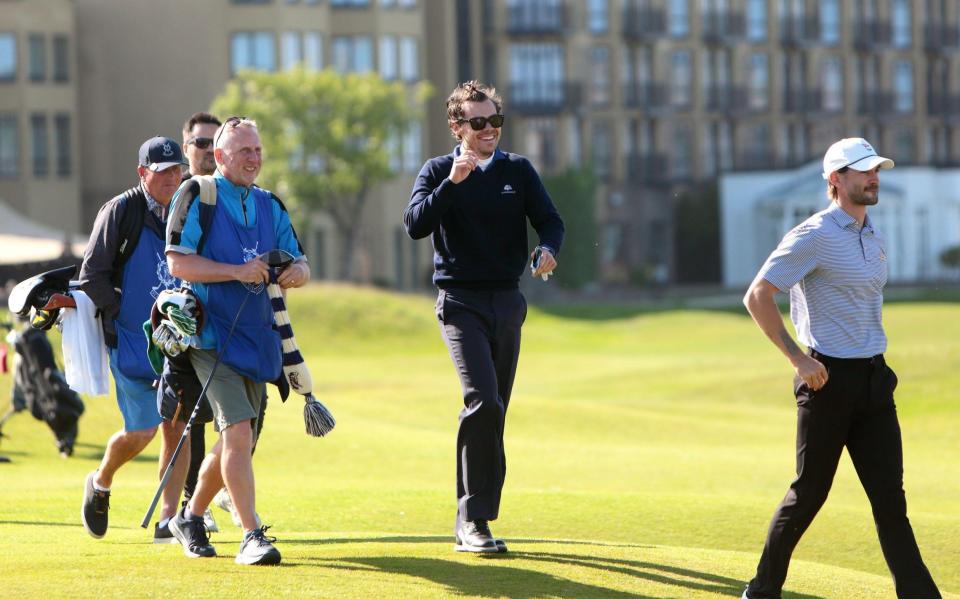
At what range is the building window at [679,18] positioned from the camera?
82500 millimetres

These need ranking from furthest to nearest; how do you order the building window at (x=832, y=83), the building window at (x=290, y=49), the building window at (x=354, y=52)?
the building window at (x=832, y=83) < the building window at (x=354, y=52) < the building window at (x=290, y=49)

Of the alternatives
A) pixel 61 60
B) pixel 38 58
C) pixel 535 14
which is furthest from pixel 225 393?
pixel 535 14

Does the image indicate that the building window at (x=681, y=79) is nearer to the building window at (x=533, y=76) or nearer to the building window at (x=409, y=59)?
the building window at (x=533, y=76)

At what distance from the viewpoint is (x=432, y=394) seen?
27.5 meters

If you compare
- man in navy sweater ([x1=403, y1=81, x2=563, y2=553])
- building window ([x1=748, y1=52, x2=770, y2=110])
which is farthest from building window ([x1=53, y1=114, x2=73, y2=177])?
man in navy sweater ([x1=403, y1=81, x2=563, y2=553])

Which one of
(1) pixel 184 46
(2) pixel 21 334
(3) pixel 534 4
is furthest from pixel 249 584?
(3) pixel 534 4

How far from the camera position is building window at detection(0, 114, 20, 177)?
6788cm

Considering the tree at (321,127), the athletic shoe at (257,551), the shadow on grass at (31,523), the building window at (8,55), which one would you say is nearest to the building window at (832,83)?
the tree at (321,127)

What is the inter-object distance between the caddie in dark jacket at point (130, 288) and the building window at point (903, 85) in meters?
85.4

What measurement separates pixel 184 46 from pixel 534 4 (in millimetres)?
17320

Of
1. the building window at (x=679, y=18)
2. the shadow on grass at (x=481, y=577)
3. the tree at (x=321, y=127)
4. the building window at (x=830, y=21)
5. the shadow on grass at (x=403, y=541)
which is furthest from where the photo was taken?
the building window at (x=830, y=21)

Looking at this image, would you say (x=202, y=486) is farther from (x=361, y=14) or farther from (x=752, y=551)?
(x=361, y=14)

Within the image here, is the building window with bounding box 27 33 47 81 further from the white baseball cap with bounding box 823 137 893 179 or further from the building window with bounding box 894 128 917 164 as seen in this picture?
the white baseball cap with bounding box 823 137 893 179

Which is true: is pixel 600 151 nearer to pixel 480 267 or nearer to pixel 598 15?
pixel 598 15
